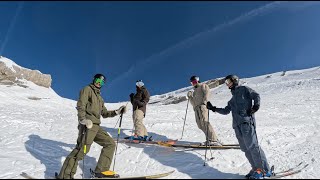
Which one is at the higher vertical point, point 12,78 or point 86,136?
point 12,78

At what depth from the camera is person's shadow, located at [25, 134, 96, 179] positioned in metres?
9.08

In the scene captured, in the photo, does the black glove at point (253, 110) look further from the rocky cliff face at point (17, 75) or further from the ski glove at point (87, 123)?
the rocky cliff face at point (17, 75)

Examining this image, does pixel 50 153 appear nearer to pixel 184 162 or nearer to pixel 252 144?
pixel 184 162

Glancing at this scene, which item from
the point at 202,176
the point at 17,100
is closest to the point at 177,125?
the point at 202,176

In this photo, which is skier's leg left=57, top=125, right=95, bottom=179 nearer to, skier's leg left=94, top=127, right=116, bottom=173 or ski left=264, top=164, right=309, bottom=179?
skier's leg left=94, top=127, right=116, bottom=173

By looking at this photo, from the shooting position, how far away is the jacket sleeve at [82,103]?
26.0 feet

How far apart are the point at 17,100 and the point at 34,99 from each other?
213 centimetres

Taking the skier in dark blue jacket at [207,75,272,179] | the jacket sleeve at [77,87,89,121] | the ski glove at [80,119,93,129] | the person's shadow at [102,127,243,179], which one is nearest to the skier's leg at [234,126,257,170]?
the skier in dark blue jacket at [207,75,272,179]

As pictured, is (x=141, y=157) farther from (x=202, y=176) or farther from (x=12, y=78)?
(x=12, y=78)

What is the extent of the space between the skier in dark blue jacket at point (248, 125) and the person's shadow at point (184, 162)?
1.80 ft

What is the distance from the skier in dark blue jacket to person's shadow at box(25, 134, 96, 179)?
3773 millimetres

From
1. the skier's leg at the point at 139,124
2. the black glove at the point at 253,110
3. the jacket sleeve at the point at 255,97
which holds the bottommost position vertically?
the black glove at the point at 253,110

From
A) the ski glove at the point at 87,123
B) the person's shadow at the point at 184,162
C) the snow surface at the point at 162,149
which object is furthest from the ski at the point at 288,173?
the ski glove at the point at 87,123

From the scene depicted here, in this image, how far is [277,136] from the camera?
40.5 feet
